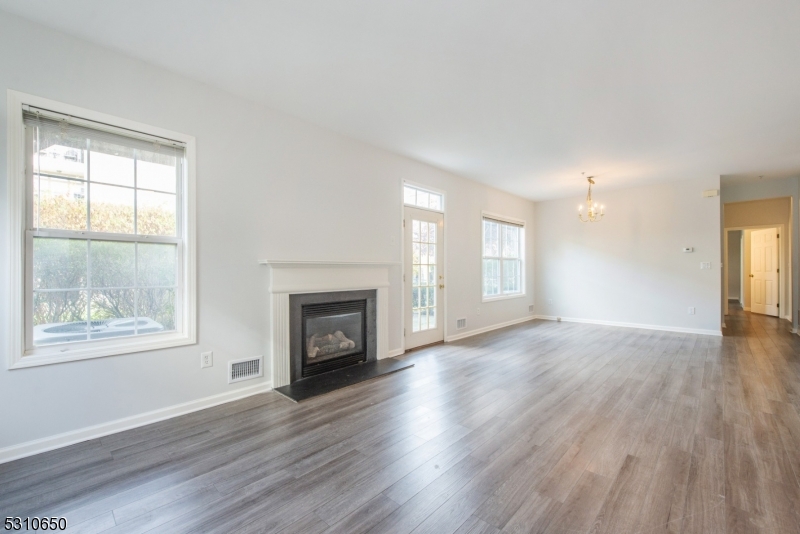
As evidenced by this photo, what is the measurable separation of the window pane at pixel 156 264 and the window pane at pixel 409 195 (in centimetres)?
291

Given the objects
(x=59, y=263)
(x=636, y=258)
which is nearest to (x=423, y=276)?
(x=59, y=263)

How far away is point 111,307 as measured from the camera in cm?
252

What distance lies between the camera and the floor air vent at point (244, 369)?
302cm

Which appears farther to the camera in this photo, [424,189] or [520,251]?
[520,251]

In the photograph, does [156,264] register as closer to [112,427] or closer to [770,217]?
[112,427]

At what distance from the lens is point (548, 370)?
386 cm

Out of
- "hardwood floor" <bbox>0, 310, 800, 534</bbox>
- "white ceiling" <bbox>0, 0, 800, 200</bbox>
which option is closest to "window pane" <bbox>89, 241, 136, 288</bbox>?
"hardwood floor" <bbox>0, 310, 800, 534</bbox>

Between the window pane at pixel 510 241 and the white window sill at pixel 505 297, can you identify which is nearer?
the white window sill at pixel 505 297

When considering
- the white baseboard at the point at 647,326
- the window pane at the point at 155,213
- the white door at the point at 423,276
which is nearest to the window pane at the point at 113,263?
the window pane at the point at 155,213

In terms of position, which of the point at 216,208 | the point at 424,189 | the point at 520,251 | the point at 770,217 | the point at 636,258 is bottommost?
the point at 636,258

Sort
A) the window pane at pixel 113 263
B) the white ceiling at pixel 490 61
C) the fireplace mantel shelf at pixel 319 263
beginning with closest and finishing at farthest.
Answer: the white ceiling at pixel 490 61 < the window pane at pixel 113 263 < the fireplace mantel shelf at pixel 319 263

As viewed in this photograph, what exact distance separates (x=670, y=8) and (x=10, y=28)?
13.5ft

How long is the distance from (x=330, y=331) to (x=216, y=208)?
1762 millimetres

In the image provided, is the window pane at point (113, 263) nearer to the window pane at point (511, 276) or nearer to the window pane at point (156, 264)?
the window pane at point (156, 264)
